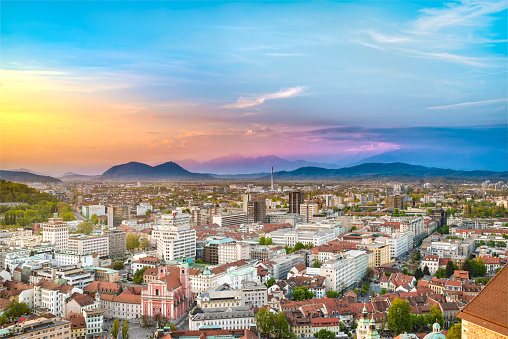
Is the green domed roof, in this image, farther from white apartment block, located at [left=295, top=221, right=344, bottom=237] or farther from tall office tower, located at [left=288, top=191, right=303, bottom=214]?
tall office tower, located at [left=288, top=191, right=303, bottom=214]

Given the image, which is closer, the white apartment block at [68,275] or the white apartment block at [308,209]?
the white apartment block at [68,275]

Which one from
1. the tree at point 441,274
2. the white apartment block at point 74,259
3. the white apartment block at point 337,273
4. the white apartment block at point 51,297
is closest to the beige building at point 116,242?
the white apartment block at point 74,259

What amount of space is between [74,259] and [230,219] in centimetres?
2172

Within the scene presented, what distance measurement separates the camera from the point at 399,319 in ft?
58.5

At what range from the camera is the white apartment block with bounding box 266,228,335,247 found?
3484cm

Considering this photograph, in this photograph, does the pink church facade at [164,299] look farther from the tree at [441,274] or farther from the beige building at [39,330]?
the tree at [441,274]

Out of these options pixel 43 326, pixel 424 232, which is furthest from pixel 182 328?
pixel 424 232

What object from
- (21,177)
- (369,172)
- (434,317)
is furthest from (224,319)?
(369,172)

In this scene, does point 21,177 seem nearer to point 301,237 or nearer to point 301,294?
point 301,237

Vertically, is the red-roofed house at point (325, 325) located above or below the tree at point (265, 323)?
below

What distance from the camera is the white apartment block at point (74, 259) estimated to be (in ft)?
85.5

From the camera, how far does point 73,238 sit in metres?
30.6

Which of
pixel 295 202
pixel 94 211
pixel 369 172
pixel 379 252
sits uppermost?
pixel 369 172

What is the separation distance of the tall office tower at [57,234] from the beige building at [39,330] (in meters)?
15.3
